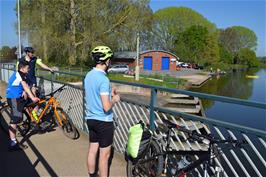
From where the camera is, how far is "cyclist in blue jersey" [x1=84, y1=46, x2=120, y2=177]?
3.48 meters

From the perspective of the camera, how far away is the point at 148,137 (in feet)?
12.4

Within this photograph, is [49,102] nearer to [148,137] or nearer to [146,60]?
[148,137]

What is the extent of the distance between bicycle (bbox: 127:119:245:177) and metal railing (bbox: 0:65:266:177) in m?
0.18

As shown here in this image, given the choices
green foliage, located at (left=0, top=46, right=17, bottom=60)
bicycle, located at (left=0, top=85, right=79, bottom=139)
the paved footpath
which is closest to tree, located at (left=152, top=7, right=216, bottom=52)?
green foliage, located at (left=0, top=46, right=17, bottom=60)

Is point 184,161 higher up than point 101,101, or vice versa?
point 101,101

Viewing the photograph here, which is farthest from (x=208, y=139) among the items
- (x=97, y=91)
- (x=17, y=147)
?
(x=17, y=147)

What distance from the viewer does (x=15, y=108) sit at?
5656 mm

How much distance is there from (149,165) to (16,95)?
9.54 ft

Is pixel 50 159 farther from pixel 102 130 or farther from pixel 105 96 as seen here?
pixel 105 96

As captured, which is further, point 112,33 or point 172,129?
point 112,33

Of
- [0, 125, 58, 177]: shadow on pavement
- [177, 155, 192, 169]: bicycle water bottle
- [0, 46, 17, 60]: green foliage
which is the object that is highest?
[0, 46, 17, 60]: green foliage

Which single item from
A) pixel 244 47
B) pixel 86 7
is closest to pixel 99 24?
pixel 86 7

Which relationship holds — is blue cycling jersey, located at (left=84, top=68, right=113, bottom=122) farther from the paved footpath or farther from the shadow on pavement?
the shadow on pavement

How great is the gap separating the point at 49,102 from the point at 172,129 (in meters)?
3.43
